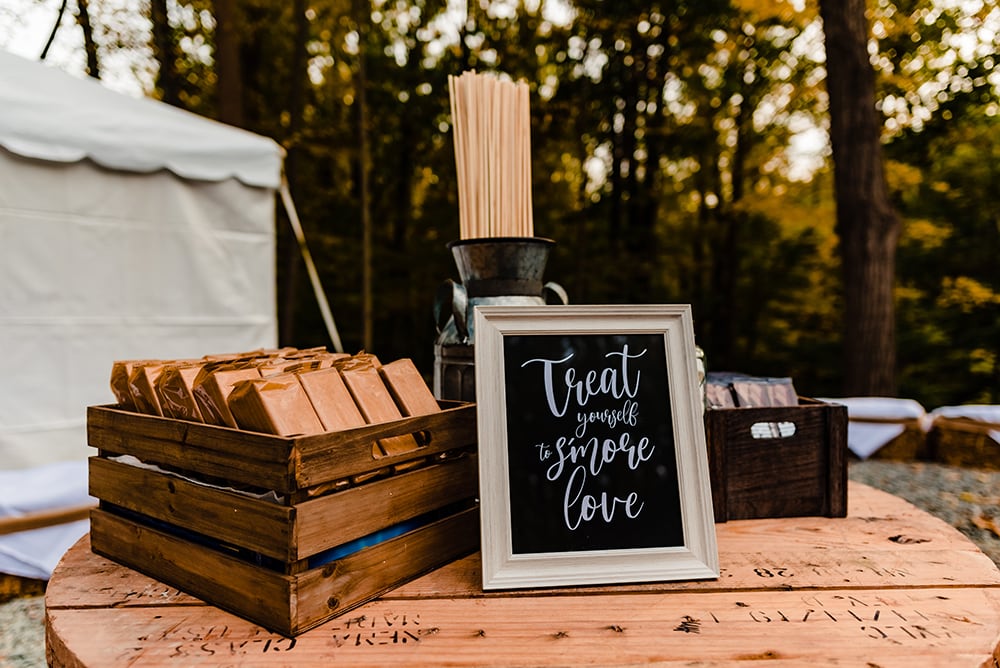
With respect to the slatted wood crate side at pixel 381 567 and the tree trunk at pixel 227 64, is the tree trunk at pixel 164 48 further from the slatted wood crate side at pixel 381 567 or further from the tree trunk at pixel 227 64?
the slatted wood crate side at pixel 381 567

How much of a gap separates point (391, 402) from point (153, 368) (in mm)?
338

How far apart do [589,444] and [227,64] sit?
557 cm

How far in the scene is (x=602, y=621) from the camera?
711 millimetres

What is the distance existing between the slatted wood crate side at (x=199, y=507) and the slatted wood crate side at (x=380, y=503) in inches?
0.9

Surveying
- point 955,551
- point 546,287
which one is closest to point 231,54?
point 546,287

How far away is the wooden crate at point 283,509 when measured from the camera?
2.27 feet

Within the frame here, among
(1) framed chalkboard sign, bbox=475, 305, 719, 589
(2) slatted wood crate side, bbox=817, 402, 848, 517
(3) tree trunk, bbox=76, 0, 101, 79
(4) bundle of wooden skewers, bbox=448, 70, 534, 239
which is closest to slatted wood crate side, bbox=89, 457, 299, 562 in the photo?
(1) framed chalkboard sign, bbox=475, 305, 719, 589

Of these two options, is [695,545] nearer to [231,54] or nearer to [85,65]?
[231,54]

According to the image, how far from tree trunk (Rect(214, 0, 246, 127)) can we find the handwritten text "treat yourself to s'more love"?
535cm

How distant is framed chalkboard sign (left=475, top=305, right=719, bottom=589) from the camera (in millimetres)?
811

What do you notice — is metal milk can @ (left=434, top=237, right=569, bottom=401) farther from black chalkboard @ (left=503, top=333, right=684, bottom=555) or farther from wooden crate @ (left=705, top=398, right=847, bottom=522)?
wooden crate @ (left=705, top=398, right=847, bottom=522)

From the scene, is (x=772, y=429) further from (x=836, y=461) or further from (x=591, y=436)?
(x=591, y=436)

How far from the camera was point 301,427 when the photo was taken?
729 mm

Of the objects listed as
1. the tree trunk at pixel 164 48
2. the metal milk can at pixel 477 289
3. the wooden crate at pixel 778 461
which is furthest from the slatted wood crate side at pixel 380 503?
the tree trunk at pixel 164 48
